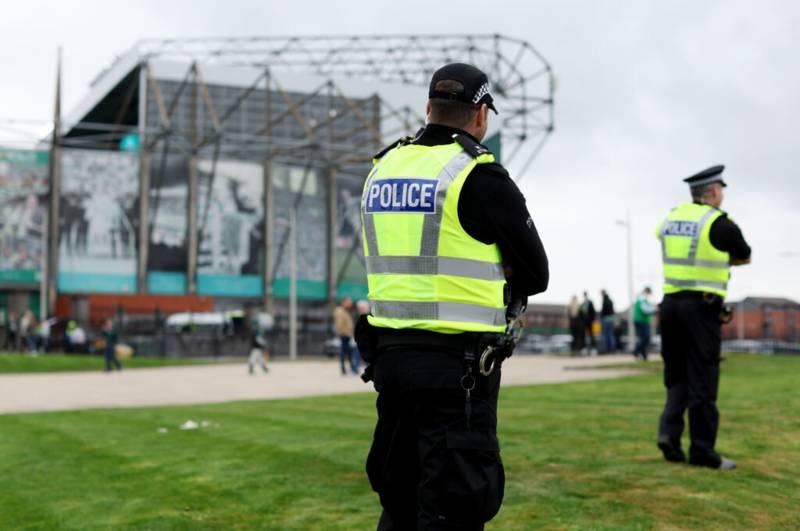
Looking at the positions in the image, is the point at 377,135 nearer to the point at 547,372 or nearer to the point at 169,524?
the point at 547,372

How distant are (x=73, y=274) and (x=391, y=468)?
54.8 metres

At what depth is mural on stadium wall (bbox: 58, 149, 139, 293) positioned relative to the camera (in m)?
54.9

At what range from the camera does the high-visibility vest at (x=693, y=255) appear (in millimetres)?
6512

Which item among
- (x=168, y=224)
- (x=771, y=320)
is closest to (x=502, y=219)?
(x=771, y=320)

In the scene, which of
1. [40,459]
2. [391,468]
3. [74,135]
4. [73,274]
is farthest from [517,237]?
[74,135]

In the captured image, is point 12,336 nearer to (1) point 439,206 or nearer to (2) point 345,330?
(2) point 345,330

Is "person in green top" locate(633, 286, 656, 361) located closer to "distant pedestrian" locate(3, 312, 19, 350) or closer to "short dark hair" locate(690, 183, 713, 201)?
"short dark hair" locate(690, 183, 713, 201)

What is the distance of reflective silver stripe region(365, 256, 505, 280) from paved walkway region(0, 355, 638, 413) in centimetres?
1253

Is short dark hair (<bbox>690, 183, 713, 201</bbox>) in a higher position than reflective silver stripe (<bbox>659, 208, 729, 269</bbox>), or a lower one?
higher

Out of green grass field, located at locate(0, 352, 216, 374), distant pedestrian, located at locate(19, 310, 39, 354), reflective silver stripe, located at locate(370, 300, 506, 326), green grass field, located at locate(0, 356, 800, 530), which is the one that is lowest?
green grass field, located at locate(0, 352, 216, 374)

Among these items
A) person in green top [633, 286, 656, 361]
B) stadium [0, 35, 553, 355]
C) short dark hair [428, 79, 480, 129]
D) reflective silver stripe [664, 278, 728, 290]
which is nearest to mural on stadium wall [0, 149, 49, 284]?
stadium [0, 35, 553, 355]

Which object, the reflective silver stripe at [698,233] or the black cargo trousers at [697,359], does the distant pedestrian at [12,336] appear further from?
the reflective silver stripe at [698,233]

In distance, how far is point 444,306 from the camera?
3.17m

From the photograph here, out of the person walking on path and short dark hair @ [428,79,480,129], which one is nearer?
short dark hair @ [428,79,480,129]
